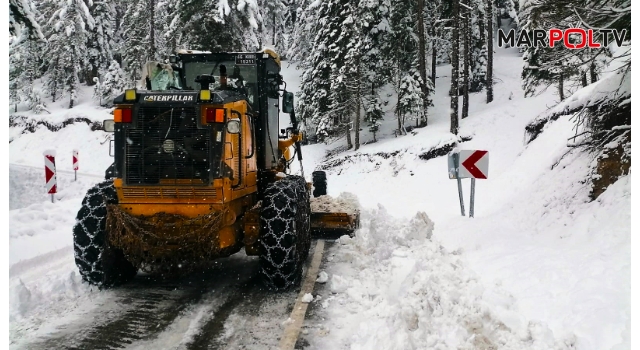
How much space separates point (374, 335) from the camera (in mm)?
4180

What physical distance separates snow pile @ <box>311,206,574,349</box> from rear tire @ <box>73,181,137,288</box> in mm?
2653

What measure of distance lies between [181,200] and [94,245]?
1199 millimetres

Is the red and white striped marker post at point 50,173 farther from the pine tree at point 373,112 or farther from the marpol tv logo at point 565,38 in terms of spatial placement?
the pine tree at point 373,112

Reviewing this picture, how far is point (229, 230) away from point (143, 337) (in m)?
1.58

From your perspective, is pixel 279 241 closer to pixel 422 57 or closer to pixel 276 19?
pixel 422 57

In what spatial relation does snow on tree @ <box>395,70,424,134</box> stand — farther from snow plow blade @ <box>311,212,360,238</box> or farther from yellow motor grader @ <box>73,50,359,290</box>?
yellow motor grader @ <box>73,50,359,290</box>

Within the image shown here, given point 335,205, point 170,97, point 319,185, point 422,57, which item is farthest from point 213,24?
point 170,97

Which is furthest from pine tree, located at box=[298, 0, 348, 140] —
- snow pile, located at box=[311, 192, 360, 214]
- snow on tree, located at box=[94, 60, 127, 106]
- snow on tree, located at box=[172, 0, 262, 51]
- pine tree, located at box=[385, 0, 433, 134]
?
snow pile, located at box=[311, 192, 360, 214]

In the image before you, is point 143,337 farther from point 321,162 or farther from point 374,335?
point 321,162

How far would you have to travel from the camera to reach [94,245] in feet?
18.0

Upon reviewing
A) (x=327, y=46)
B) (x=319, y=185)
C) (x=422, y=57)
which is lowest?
(x=319, y=185)

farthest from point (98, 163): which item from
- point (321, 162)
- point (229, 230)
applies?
point (229, 230)

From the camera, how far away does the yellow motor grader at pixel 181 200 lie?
5215mm

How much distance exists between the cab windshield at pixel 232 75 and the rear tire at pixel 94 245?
2.34m
